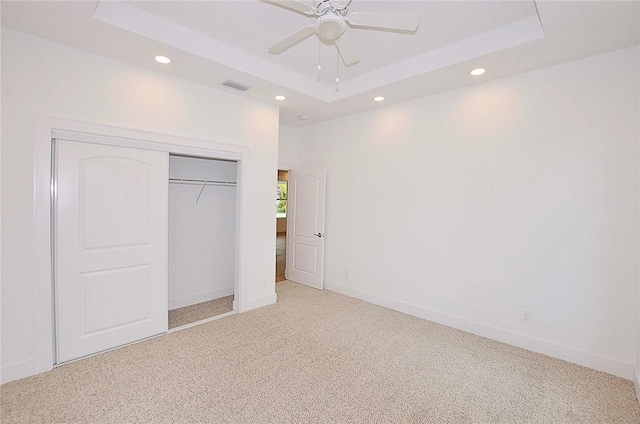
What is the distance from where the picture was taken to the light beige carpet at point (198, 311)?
3783mm

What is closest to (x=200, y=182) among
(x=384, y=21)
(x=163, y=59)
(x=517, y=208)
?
(x=163, y=59)

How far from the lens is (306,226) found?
17.8ft

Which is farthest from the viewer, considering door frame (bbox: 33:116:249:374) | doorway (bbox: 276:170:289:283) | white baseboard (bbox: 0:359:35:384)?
doorway (bbox: 276:170:289:283)

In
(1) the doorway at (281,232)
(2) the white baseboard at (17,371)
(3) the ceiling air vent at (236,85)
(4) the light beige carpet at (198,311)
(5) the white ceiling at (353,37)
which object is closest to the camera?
(5) the white ceiling at (353,37)

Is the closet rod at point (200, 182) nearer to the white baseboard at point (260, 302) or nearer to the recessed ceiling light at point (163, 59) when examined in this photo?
the recessed ceiling light at point (163, 59)

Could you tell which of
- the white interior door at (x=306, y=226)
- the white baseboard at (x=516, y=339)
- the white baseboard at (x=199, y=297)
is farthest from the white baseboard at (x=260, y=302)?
the white baseboard at (x=516, y=339)

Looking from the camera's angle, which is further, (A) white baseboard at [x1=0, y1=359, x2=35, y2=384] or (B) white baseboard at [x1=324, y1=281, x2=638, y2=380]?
(B) white baseboard at [x1=324, y1=281, x2=638, y2=380]

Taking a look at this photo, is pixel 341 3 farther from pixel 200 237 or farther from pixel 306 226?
pixel 306 226

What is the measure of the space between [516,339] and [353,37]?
11.5 feet

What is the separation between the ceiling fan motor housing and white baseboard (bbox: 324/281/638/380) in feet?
11.0

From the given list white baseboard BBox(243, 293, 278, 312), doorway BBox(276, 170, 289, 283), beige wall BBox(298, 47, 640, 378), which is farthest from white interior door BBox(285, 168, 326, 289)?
white baseboard BBox(243, 293, 278, 312)

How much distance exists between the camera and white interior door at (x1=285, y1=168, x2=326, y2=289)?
5.20m

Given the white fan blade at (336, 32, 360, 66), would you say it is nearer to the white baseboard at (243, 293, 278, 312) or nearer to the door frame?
the door frame

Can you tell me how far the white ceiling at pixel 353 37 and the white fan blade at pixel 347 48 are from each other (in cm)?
42
